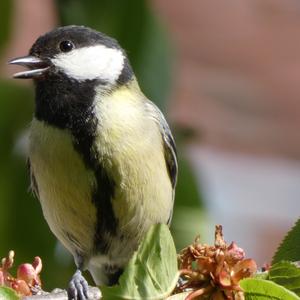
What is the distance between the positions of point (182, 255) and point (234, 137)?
3304mm

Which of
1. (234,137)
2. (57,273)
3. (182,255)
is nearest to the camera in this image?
(182,255)

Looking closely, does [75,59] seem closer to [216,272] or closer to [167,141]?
[167,141]

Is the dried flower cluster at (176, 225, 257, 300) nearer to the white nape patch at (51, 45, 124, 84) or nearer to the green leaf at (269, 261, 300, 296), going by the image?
the green leaf at (269, 261, 300, 296)

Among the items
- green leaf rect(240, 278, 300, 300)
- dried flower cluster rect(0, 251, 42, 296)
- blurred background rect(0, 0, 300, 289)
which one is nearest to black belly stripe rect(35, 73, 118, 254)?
dried flower cluster rect(0, 251, 42, 296)

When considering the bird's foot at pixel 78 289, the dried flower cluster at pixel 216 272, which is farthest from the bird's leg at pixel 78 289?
the dried flower cluster at pixel 216 272

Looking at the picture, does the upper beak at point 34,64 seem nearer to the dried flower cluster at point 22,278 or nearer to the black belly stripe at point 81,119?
the black belly stripe at point 81,119

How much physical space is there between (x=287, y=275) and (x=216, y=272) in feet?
0.35

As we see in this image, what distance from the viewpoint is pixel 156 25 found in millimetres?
2285

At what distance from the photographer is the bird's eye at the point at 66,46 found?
7.14 ft

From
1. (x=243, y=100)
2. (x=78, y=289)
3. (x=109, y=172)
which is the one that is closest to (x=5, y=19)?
(x=109, y=172)

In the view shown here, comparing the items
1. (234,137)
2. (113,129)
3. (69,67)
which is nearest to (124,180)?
(113,129)

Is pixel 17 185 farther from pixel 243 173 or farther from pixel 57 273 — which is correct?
pixel 243 173

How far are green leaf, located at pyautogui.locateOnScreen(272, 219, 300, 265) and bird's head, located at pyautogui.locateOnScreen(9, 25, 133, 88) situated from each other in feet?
2.58

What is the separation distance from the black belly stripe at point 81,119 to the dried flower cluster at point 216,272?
62 cm
